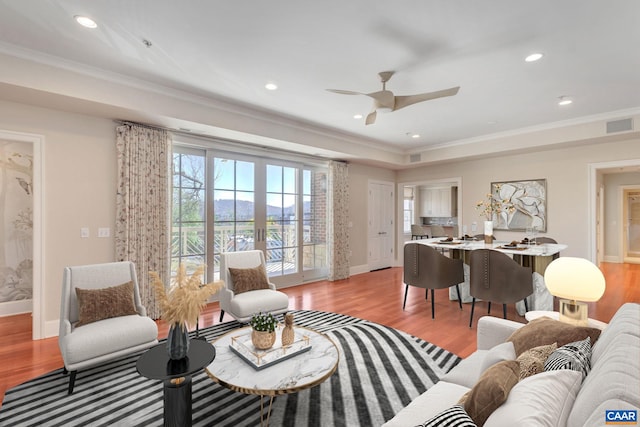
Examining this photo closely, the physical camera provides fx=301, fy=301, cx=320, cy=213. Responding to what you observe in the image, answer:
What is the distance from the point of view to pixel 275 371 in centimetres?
190

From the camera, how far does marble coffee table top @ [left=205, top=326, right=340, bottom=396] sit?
68.4 inches

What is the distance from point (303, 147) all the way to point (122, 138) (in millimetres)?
2647

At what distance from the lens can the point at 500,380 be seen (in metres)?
1.05

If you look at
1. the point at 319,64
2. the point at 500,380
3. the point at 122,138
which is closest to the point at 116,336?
the point at 122,138

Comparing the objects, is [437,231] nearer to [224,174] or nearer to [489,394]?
[224,174]

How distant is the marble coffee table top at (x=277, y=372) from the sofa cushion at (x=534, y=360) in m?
1.06

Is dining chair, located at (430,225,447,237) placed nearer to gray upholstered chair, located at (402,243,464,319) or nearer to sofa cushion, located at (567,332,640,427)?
Result: gray upholstered chair, located at (402,243,464,319)

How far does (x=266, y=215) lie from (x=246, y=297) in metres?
2.12

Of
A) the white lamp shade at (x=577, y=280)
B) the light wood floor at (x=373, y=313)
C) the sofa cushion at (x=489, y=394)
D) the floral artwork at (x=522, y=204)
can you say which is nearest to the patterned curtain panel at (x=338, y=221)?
the light wood floor at (x=373, y=313)

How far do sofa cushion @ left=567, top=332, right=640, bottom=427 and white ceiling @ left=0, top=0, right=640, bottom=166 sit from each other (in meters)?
2.26

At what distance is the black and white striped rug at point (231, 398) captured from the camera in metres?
1.97

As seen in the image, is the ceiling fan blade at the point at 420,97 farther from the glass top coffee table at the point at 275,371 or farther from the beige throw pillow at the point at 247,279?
the beige throw pillow at the point at 247,279

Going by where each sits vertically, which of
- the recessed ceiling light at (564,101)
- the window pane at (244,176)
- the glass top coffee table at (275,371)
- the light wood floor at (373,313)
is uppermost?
the recessed ceiling light at (564,101)

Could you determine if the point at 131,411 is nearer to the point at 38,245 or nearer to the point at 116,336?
the point at 116,336
